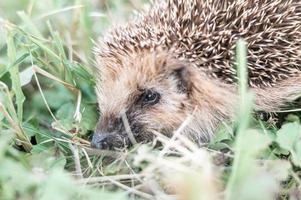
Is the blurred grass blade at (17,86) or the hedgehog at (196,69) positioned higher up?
the hedgehog at (196,69)

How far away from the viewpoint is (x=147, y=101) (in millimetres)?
2738

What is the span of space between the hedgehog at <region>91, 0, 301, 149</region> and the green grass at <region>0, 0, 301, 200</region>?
0.45 feet

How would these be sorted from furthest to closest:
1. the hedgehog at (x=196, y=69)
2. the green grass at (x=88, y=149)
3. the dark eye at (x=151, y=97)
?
the dark eye at (x=151, y=97)
the hedgehog at (x=196, y=69)
the green grass at (x=88, y=149)

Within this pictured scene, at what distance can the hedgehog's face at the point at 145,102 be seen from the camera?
2.69 m

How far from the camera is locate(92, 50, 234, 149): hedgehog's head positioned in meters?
2.68

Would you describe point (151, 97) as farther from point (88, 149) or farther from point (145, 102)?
point (88, 149)

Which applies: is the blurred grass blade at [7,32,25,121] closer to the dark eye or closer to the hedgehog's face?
the hedgehog's face

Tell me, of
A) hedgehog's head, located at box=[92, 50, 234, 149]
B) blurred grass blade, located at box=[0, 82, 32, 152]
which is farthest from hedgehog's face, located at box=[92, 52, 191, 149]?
blurred grass blade, located at box=[0, 82, 32, 152]

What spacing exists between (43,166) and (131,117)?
0.47m

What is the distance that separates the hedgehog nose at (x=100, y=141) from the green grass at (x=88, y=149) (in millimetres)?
29

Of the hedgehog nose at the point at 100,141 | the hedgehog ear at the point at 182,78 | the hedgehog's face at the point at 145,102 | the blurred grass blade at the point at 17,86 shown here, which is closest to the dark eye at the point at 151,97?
the hedgehog's face at the point at 145,102

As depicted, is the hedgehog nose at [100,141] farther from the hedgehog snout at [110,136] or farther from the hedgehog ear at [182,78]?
the hedgehog ear at [182,78]

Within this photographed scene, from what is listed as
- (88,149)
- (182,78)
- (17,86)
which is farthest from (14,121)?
(182,78)

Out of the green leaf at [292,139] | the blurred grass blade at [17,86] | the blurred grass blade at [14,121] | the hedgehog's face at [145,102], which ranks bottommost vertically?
the blurred grass blade at [14,121]
